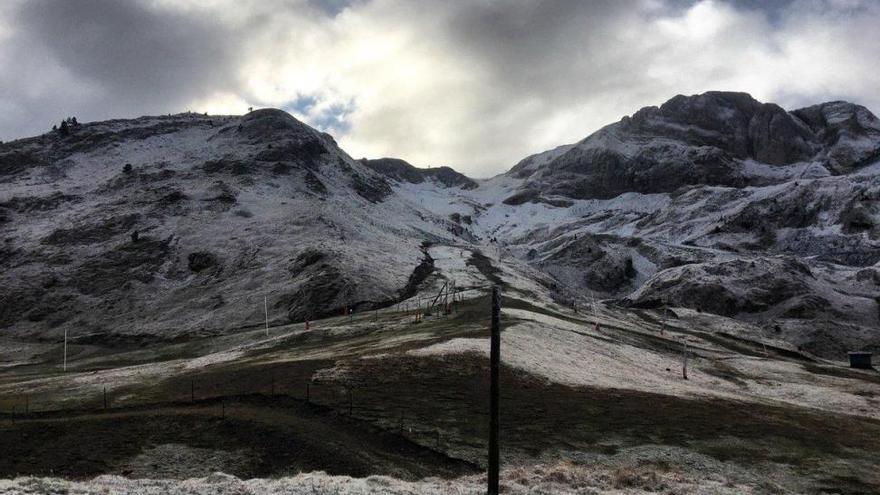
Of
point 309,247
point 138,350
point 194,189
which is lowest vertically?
point 138,350

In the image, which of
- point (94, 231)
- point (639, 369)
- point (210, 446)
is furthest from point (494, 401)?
point (94, 231)

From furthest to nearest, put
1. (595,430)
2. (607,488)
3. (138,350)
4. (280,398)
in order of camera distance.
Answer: (138,350)
(280,398)
(595,430)
(607,488)

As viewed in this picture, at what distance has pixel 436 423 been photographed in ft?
135

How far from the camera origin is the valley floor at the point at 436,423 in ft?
103

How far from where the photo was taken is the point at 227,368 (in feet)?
209

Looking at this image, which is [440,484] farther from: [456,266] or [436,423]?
[456,266]

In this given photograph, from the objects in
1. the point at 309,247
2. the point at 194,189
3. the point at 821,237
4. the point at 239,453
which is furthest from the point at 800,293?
the point at 194,189

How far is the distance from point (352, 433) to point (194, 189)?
6672 inches

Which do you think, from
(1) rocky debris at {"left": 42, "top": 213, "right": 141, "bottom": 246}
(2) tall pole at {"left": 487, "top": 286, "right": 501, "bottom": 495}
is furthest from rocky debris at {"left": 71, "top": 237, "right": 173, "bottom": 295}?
(2) tall pole at {"left": 487, "top": 286, "right": 501, "bottom": 495}

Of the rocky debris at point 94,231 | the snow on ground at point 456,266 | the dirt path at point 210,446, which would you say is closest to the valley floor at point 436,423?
the dirt path at point 210,446

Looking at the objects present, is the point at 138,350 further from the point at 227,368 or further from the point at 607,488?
the point at 607,488

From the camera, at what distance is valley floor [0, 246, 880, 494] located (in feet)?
103

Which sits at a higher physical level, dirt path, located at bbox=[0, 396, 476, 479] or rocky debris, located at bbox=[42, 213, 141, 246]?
rocky debris, located at bbox=[42, 213, 141, 246]

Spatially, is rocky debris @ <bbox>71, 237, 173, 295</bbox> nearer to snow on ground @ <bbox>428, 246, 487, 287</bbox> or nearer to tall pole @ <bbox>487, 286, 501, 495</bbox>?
snow on ground @ <bbox>428, 246, 487, 287</bbox>
